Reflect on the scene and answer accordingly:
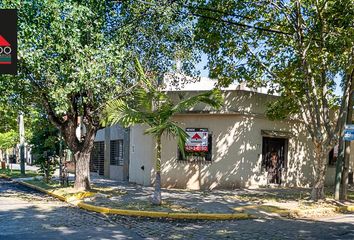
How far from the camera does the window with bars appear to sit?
23203 mm

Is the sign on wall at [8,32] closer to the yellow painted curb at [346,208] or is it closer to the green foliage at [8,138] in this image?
the yellow painted curb at [346,208]

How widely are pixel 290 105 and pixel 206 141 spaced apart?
382 centimetres

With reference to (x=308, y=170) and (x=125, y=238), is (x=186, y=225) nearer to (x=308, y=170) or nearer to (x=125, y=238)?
(x=125, y=238)

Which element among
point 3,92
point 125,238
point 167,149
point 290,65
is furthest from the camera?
point 167,149

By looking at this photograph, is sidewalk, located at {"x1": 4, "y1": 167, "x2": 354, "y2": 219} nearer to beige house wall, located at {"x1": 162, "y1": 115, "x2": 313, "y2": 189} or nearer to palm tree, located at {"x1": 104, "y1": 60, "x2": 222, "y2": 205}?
palm tree, located at {"x1": 104, "y1": 60, "x2": 222, "y2": 205}

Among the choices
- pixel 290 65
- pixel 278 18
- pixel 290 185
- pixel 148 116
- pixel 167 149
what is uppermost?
pixel 278 18

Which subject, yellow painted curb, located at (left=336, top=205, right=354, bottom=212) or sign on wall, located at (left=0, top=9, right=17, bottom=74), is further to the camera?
yellow painted curb, located at (left=336, top=205, right=354, bottom=212)

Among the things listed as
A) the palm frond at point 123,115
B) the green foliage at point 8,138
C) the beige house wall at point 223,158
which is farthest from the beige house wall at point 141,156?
the green foliage at point 8,138

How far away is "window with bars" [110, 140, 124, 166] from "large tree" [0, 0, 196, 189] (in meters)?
6.69

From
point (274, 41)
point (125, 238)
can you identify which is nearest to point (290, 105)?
point (274, 41)

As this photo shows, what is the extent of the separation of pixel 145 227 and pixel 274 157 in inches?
443

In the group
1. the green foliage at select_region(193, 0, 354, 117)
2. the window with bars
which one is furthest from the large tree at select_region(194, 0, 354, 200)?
the window with bars

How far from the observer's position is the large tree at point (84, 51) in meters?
12.6

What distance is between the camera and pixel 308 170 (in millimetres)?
20688
